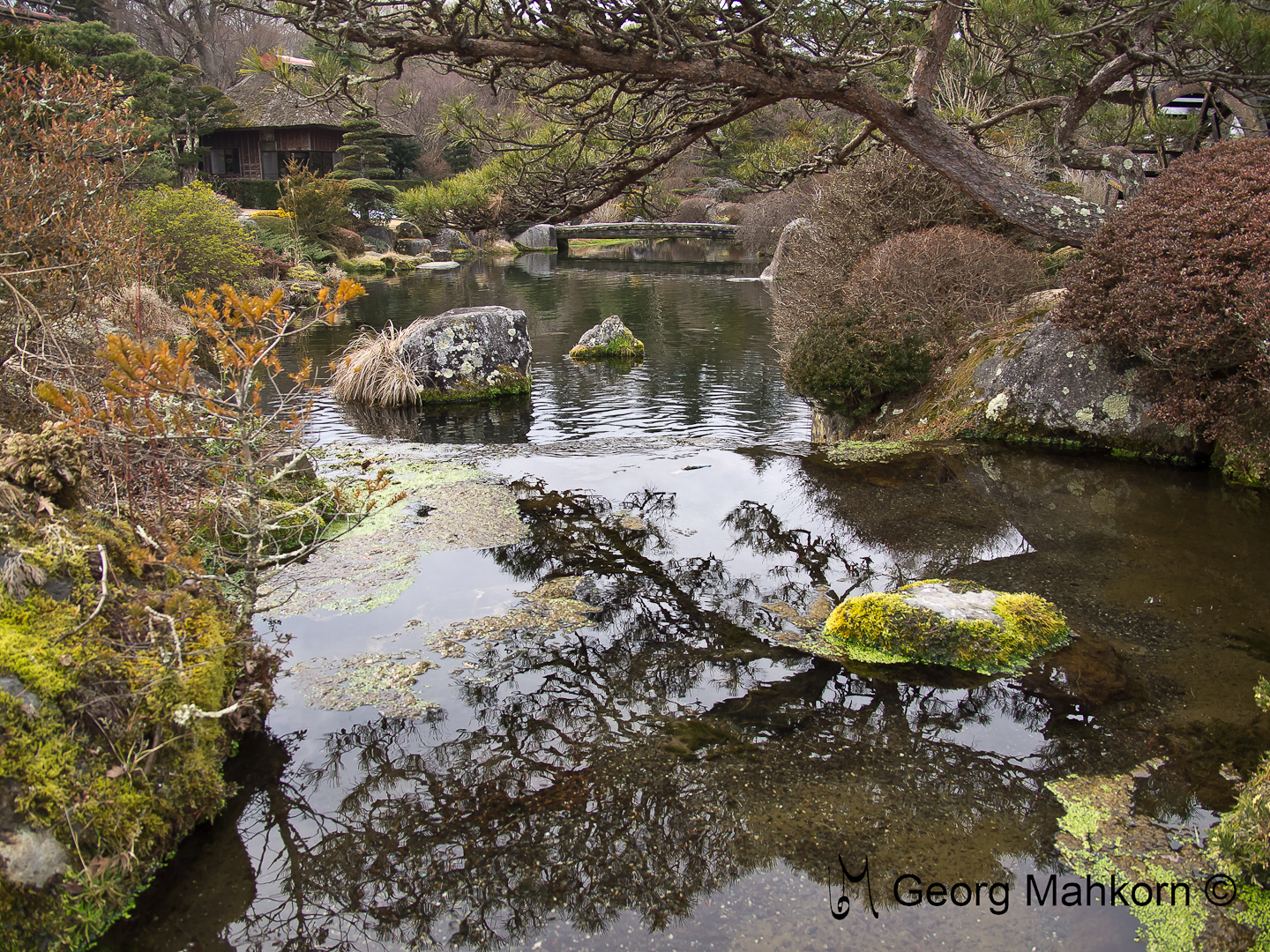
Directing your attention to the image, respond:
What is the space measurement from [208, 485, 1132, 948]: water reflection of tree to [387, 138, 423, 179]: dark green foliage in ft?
137

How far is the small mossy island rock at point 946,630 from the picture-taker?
423cm

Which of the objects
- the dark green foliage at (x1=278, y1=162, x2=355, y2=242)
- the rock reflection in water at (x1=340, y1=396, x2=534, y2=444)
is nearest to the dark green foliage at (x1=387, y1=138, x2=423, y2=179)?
the dark green foliage at (x1=278, y1=162, x2=355, y2=242)

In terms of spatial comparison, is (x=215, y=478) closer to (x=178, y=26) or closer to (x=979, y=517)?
(x=979, y=517)

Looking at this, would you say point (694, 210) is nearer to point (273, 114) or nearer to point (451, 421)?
point (273, 114)

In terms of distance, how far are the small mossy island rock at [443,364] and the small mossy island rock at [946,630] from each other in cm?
893

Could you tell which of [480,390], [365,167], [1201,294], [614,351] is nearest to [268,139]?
[365,167]

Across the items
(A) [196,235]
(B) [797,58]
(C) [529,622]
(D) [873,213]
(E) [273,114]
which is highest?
(E) [273,114]

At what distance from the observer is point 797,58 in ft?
25.9

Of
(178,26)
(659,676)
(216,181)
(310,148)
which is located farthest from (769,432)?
(178,26)

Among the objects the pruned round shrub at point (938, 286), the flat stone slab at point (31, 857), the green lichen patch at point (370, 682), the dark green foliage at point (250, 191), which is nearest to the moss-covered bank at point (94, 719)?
the flat stone slab at point (31, 857)

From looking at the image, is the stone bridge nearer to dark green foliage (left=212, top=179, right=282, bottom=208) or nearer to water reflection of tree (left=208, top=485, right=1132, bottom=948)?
dark green foliage (left=212, top=179, right=282, bottom=208)

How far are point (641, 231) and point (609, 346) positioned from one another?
86.8 ft

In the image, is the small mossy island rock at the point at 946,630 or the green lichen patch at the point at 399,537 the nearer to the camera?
the small mossy island rock at the point at 946,630

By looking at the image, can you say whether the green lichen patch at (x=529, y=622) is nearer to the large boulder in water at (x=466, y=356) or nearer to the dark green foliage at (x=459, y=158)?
the large boulder in water at (x=466, y=356)
